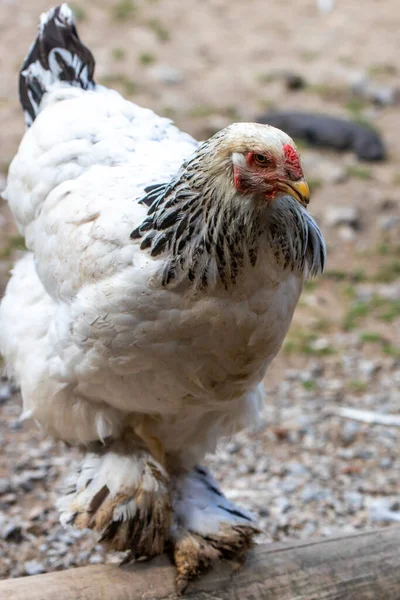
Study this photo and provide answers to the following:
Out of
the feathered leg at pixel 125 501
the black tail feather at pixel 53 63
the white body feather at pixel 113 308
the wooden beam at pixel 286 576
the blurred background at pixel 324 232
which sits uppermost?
the black tail feather at pixel 53 63

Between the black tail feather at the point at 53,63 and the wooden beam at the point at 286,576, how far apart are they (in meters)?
1.99

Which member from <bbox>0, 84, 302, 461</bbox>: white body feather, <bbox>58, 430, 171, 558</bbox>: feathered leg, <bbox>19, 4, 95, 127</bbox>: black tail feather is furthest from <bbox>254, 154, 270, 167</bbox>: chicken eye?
<bbox>19, 4, 95, 127</bbox>: black tail feather

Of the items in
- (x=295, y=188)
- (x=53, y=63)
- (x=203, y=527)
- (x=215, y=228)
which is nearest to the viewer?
(x=295, y=188)

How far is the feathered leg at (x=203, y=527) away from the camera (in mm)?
2939

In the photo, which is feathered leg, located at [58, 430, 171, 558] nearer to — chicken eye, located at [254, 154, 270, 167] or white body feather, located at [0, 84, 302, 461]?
white body feather, located at [0, 84, 302, 461]

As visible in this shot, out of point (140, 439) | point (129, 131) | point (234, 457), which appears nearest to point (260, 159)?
point (129, 131)

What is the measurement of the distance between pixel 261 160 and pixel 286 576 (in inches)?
57.2

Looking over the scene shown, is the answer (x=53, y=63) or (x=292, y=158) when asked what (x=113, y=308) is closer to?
(x=292, y=158)

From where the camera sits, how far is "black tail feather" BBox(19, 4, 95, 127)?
3.66m

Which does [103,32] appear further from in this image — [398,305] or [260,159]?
[260,159]

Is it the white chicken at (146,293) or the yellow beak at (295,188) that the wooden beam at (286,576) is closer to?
the white chicken at (146,293)

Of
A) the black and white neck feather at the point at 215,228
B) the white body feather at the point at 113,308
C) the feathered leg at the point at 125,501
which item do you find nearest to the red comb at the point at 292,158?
the black and white neck feather at the point at 215,228

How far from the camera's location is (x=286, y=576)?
2.89 meters

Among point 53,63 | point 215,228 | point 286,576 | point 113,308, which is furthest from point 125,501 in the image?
point 53,63
